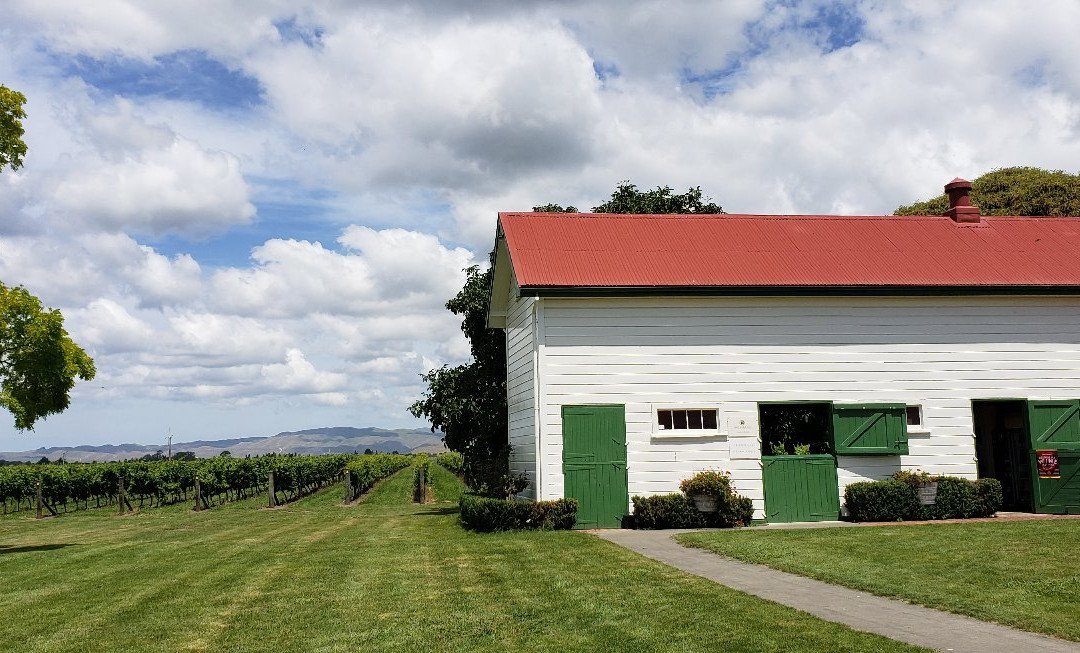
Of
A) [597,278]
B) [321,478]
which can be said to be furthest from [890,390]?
[321,478]

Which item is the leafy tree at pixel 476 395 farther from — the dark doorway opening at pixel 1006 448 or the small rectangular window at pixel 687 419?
the dark doorway opening at pixel 1006 448

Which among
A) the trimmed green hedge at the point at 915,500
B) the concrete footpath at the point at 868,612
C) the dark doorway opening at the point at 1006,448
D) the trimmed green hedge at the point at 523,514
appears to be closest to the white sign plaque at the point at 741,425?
the trimmed green hedge at the point at 915,500

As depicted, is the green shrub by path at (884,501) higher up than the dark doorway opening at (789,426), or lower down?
lower down

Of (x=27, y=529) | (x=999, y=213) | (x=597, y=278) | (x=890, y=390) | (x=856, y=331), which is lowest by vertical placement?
(x=27, y=529)

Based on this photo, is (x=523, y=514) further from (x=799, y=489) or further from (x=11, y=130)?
(x=11, y=130)

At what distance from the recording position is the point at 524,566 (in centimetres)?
1184

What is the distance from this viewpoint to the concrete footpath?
7105mm

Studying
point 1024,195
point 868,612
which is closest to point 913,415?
point 868,612

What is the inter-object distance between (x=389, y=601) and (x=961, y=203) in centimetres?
1835

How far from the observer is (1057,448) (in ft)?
58.9

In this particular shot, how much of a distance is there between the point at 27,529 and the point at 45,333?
13813 mm

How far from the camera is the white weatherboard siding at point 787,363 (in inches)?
672

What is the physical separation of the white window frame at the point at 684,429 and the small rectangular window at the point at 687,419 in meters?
0.05

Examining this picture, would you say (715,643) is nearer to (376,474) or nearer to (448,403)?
(448,403)
